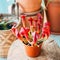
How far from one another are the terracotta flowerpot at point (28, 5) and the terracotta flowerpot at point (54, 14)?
0.38 ft

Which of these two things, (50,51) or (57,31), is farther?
(57,31)

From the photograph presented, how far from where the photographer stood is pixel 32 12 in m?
1.35

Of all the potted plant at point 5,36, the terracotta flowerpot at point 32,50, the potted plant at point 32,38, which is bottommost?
the potted plant at point 5,36

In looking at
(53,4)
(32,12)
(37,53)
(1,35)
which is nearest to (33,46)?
(37,53)

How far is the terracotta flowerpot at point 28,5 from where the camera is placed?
1330mm

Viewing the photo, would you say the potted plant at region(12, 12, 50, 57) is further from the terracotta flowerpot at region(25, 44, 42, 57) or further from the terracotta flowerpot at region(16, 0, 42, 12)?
the terracotta flowerpot at region(16, 0, 42, 12)

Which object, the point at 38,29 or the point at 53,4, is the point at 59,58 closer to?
the point at 38,29

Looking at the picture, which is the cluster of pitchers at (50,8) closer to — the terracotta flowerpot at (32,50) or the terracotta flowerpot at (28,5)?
the terracotta flowerpot at (28,5)

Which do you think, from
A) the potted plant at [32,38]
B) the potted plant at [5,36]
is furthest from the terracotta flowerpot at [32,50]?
the potted plant at [5,36]

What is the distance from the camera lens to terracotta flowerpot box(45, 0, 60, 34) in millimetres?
1396

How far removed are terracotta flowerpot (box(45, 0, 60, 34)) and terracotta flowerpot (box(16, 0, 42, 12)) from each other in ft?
0.38

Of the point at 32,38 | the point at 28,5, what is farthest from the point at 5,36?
the point at 32,38

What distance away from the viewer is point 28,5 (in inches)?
52.8

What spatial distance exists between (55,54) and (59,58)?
4cm
